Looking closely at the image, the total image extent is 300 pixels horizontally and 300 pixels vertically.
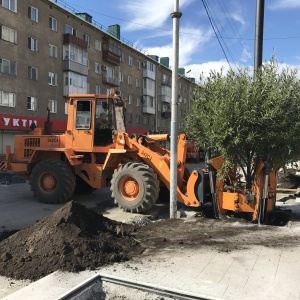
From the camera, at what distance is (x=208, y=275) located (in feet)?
15.3

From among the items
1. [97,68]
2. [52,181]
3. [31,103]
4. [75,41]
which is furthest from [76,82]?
[52,181]

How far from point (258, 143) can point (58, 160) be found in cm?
599

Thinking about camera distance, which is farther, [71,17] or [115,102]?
[71,17]

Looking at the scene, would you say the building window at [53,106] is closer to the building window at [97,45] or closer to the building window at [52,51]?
the building window at [52,51]

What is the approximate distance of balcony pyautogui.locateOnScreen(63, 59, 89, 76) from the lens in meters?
34.9

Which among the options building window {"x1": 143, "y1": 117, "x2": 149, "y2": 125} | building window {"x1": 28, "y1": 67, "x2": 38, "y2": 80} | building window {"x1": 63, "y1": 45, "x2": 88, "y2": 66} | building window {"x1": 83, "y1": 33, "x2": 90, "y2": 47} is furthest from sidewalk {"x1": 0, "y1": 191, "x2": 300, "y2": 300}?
building window {"x1": 143, "y1": 117, "x2": 149, "y2": 125}

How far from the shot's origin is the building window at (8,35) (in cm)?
2831

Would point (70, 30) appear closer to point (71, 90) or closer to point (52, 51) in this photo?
point (52, 51)

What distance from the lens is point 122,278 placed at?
4.43m

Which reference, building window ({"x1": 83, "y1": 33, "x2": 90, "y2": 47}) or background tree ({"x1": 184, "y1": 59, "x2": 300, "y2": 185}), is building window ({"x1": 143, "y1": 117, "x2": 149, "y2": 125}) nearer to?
building window ({"x1": 83, "y1": 33, "x2": 90, "y2": 47})

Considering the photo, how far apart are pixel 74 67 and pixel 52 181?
88.1 ft

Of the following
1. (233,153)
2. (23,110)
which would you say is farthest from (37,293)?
(23,110)

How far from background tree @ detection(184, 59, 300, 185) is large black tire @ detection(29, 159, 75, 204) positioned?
4352 mm

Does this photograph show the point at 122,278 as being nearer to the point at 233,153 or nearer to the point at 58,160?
the point at 233,153
